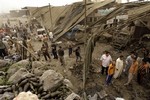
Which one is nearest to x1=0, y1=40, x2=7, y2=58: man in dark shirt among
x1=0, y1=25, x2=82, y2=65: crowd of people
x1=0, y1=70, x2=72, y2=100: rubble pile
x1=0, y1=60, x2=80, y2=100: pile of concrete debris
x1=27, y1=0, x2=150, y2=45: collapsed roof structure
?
x1=0, y1=25, x2=82, y2=65: crowd of people

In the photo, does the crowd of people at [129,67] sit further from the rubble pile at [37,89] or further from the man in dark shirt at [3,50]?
the man in dark shirt at [3,50]

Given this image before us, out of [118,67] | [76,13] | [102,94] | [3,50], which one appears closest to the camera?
[102,94]

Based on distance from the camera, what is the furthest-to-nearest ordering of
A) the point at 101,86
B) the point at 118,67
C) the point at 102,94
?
1. the point at 101,86
2. the point at 118,67
3. the point at 102,94

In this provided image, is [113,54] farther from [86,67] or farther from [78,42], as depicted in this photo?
[86,67]

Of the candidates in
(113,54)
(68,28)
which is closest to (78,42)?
(68,28)

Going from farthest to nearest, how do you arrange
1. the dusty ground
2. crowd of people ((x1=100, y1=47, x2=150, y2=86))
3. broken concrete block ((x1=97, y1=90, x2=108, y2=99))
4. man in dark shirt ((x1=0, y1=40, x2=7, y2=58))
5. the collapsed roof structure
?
1. man in dark shirt ((x1=0, y1=40, x2=7, y2=58))
2. the collapsed roof structure
3. the dusty ground
4. crowd of people ((x1=100, y1=47, x2=150, y2=86))
5. broken concrete block ((x1=97, y1=90, x2=108, y2=99))

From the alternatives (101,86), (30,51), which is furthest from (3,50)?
(101,86)

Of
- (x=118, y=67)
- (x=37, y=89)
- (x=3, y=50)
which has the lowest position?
(x=37, y=89)

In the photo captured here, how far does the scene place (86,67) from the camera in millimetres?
7391

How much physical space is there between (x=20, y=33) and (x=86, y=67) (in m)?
13.0

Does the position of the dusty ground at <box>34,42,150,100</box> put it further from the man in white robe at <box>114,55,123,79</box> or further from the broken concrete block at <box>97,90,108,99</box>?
the man in white robe at <box>114,55,123,79</box>

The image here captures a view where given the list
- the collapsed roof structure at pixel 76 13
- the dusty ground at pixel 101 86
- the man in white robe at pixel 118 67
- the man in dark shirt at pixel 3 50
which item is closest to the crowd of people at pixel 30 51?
the man in dark shirt at pixel 3 50

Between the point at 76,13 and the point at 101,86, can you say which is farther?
the point at 76,13

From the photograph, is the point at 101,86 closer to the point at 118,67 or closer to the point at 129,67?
the point at 118,67
